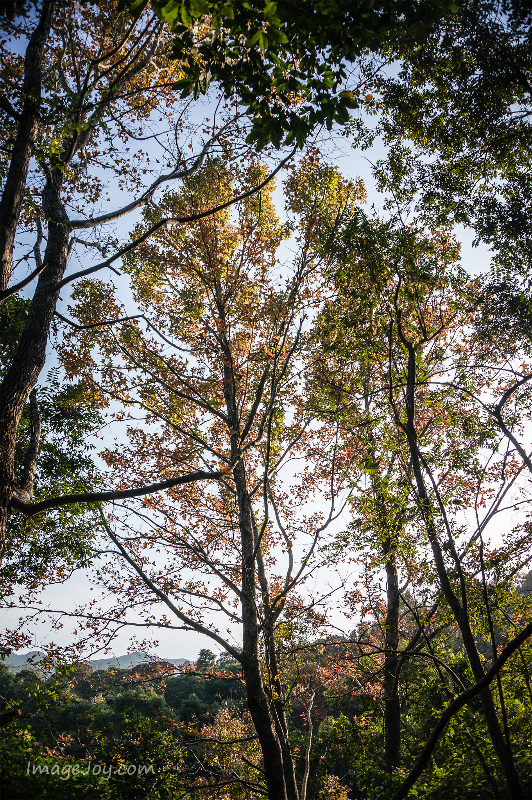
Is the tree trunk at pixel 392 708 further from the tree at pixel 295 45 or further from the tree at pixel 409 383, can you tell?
the tree at pixel 295 45

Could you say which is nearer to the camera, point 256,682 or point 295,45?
point 295,45

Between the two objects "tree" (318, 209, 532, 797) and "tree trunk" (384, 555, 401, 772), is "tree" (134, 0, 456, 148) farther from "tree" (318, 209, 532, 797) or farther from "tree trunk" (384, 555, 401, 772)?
"tree trunk" (384, 555, 401, 772)

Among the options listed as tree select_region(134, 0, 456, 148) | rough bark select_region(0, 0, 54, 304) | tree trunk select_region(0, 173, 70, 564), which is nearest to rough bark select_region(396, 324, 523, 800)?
tree select_region(134, 0, 456, 148)

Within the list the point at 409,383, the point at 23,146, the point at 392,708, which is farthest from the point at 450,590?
the point at 23,146

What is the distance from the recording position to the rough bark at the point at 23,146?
361 centimetres

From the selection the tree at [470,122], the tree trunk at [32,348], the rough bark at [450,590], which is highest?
the tree at [470,122]

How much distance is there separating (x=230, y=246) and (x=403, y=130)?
11.6ft

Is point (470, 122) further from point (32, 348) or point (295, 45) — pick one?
point (32, 348)

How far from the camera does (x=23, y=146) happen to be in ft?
12.5

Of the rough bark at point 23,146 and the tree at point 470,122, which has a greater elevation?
the tree at point 470,122

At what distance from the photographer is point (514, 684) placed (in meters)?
6.61

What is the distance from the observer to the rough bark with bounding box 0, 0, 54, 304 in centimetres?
361

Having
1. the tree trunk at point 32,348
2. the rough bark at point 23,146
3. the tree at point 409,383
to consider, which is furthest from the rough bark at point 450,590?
the rough bark at point 23,146

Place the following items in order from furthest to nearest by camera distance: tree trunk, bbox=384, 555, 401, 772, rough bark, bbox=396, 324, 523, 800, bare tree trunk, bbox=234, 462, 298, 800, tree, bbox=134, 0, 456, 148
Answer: tree trunk, bbox=384, 555, 401, 772 → bare tree trunk, bbox=234, 462, 298, 800 → rough bark, bbox=396, 324, 523, 800 → tree, bbox=134, 0, 456, 148
